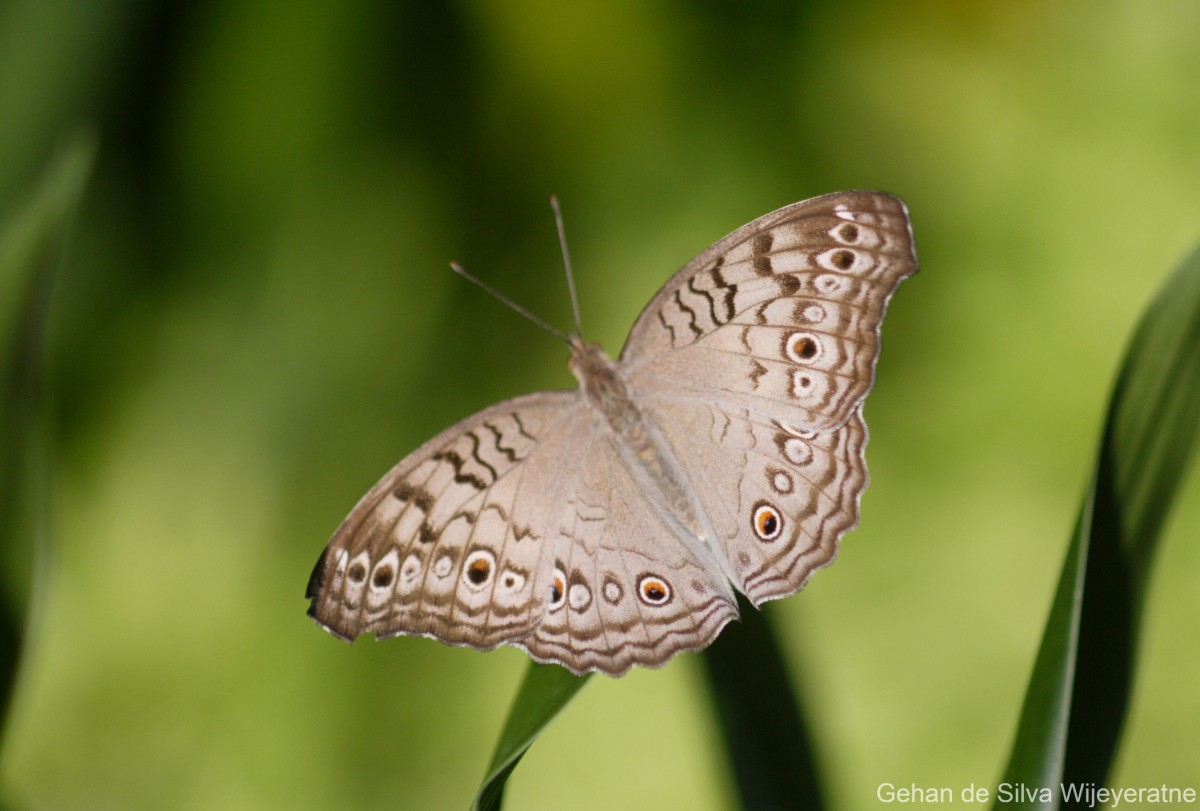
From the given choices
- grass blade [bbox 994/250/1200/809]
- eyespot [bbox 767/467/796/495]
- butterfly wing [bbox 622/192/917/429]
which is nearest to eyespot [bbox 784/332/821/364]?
butterfly wing [bbox 622/192/917/429]

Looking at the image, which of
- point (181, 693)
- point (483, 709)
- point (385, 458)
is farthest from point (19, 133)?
point (483, 709)

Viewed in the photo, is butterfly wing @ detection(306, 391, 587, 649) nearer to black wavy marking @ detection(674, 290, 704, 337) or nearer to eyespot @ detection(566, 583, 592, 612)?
eyespot @ detection(566, 583, 592, 612)

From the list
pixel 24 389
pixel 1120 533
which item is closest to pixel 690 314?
pixel 1120 533

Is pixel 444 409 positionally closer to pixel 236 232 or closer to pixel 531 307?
pixel 531 307

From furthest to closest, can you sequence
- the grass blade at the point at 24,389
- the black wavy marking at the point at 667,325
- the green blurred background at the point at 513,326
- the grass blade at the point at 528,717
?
1. the green blurred background at the point at 513,326
2. the black wavy marking at the point at 667,325
3. the grass blade at the point at 24,389
4. the grass blade at the point at 528,717

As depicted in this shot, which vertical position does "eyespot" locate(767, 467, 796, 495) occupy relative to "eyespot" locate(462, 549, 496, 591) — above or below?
above

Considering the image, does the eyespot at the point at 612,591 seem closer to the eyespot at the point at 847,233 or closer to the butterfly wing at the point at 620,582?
the butterfly wing at the point at 620,582

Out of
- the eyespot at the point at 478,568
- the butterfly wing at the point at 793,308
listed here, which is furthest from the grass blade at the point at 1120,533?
the eyespot at the point at 478,568
